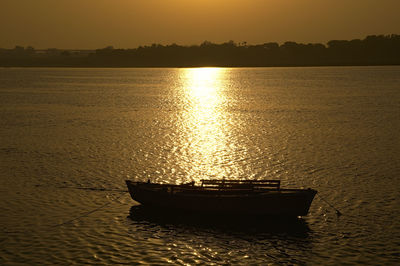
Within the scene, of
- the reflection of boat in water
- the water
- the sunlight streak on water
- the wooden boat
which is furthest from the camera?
the sunlight streak on water

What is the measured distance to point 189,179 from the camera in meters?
41.0

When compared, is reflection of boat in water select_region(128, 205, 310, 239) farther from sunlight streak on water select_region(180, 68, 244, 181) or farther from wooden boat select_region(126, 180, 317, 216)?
sunlight streak on water select_region(180, 68, 244, 181)

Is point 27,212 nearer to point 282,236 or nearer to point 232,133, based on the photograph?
point 282,236

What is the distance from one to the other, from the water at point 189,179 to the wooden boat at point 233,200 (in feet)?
3.04

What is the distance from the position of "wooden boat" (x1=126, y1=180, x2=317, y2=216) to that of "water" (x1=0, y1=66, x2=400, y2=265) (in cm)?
93

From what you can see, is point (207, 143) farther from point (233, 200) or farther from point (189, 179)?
point (233, 200)

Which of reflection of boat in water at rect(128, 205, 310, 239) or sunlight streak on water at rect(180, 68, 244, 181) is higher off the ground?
sunlight streak on water at rect(180, 68, 244, 181)

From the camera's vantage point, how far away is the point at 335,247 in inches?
1035

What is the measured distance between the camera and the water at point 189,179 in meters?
26.0

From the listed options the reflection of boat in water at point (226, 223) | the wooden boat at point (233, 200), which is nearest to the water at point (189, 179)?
the reflection of boat in water at point (226, 223)

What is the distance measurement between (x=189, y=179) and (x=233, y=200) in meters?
10.8

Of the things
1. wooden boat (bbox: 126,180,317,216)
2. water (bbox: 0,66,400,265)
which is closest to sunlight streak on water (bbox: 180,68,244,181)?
water (bbox: 0,66,400,265)

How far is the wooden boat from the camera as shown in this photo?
30.4 m

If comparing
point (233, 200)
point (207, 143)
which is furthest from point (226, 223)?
point (207, 143)
